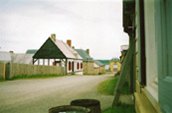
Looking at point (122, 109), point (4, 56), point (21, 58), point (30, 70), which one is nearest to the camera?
point (122, 109)

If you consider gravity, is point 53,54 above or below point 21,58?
above

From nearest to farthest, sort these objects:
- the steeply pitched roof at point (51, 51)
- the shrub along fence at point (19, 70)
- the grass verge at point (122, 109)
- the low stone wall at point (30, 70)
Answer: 1. the grass verge at point (122, 109)
2. the shrub along fence at point (19, 70)
3. the low stone wall at point (30, 70)
4. the steeply pitched roof at point (51, 51)

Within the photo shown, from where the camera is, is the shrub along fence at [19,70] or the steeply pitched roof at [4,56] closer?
the shrub along fence at [19,70]

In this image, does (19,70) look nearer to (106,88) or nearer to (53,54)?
(106,88)

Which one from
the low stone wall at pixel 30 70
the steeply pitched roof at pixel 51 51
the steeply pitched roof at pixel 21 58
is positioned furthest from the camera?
the steeply pitched roof at pixel 21 58

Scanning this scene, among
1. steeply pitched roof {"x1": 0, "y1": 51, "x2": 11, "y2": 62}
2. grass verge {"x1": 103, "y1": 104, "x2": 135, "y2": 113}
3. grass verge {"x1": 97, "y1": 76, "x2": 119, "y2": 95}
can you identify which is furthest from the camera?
steeply pitched roof {"x1": 0, "y1": 51, "x2": 11, "y2": 62}

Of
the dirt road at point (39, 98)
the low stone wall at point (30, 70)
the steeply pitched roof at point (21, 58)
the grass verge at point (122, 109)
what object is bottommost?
the dirt road at point (39, 98)

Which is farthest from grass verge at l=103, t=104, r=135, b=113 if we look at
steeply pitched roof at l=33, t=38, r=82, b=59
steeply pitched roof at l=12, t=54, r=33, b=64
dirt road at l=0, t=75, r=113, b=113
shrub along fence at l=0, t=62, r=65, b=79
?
steeply pitched roof at l=12, t=54, r=33, b=64

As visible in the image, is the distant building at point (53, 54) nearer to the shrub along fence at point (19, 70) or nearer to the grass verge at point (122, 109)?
the shrub along fence at point (19, 70)

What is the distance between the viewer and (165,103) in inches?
42.3

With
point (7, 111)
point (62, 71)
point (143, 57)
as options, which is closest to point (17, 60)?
point (62, 71)

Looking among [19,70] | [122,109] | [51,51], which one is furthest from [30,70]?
[122,109]

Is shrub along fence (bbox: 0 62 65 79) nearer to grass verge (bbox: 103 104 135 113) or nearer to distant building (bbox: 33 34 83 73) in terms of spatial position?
distant building (bbox: 33 34 83 73)

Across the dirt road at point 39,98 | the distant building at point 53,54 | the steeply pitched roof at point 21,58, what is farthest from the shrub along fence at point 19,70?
the steeply pitched roof at point 21,58
